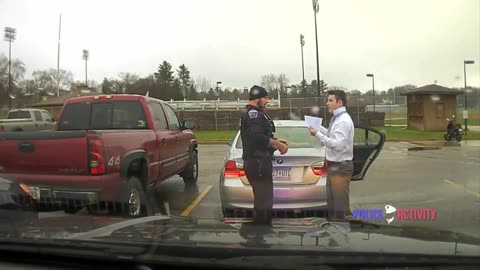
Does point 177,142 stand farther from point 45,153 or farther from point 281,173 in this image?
point 45,153

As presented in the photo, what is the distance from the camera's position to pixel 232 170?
21.7 feet

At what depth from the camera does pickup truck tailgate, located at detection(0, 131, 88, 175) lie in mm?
5781

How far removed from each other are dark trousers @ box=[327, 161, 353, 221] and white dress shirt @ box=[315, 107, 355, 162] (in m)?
0.10

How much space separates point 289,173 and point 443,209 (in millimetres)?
3067

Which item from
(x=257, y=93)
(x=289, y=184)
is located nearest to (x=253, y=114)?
(x=257, y=93)

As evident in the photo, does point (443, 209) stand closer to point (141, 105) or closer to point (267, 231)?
point (141, 105)

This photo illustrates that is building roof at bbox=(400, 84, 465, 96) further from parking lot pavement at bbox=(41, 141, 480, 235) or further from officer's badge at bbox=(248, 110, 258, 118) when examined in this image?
officer's badge at bbox=(248, 110, 258, 118)

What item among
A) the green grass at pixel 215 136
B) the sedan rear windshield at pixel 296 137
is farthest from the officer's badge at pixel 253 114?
the green grass at pixel 215 136

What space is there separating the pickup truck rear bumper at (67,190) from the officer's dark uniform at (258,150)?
5.59ft

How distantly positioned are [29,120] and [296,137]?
2373 cm

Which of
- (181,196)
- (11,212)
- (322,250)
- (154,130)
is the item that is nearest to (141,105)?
(154,130)

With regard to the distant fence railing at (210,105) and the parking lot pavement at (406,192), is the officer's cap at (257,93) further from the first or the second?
the distant fence railing at (210,105)

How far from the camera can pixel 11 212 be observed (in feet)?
13.1

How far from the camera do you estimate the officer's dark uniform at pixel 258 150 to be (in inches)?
220
